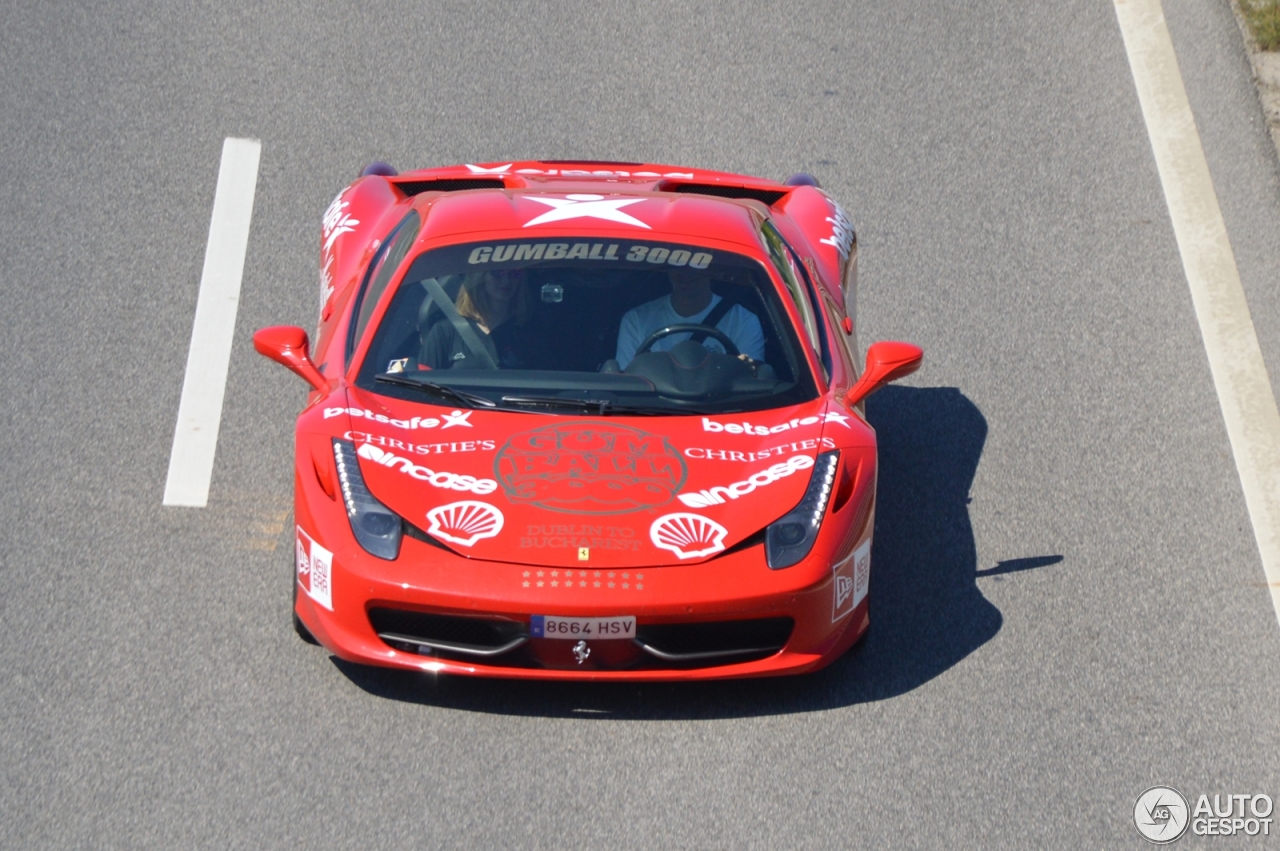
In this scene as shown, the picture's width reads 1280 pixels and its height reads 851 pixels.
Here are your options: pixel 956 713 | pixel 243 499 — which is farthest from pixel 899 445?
pixel 243 499

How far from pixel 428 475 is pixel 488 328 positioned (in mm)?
885

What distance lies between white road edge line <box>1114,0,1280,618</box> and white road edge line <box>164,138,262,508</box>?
4418 mm

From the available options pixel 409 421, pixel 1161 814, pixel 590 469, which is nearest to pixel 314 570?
pixel 409 421

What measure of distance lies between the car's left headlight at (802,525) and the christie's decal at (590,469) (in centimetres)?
36

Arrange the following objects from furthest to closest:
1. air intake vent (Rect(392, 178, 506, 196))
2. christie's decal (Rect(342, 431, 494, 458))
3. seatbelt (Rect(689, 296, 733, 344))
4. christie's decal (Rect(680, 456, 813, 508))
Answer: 1. air intake vent (Rect(392, 178, 506, 196))
2. seatbelt (Rect(689, 296, 733, 344))
3. christie's decal (Rect(342, 431, 494, 458))
4. christie's decal (Rect(680, 456, 813, 508))

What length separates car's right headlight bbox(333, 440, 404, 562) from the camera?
4.94 m

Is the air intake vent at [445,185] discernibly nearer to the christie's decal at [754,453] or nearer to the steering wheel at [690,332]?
the steering wheel at [690,332]

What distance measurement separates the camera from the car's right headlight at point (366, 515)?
4.94 metres

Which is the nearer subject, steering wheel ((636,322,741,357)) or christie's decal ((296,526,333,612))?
christie's decal ((296,526,333,612))

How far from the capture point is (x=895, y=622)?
5.88m

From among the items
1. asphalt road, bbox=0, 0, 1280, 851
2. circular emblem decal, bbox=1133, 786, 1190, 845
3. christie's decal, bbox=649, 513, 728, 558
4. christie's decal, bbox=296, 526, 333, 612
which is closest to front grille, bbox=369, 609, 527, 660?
christie's decal, bbox=296, 526, 333, 612

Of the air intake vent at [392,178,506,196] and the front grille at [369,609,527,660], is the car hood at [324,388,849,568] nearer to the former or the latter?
the front grille at [369,609,527,660]

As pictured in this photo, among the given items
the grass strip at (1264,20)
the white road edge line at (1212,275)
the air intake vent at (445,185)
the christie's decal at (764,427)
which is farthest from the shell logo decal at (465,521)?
the grass strip at (1264,20)

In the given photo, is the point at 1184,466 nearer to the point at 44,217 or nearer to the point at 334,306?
the point at 334,306
